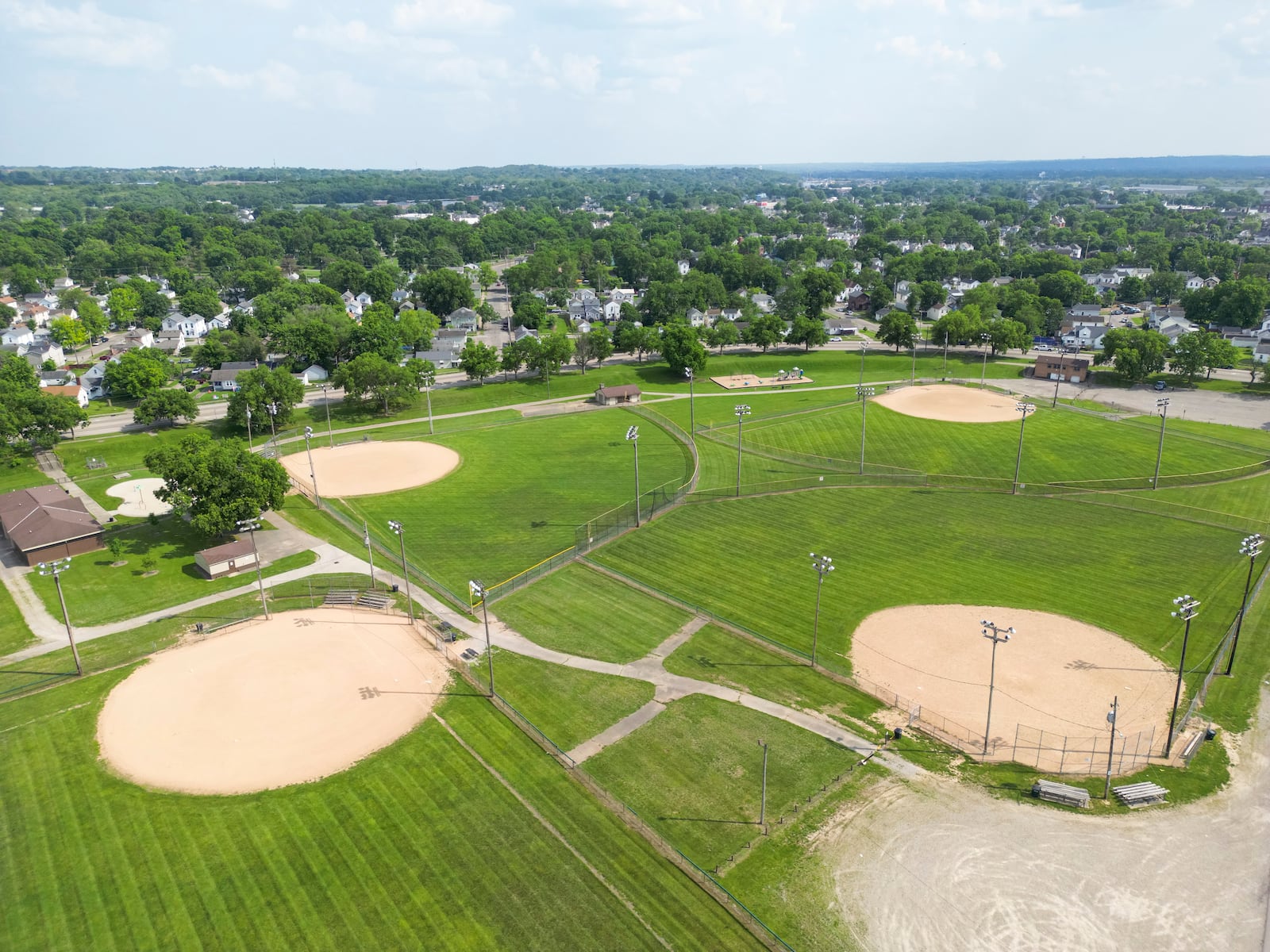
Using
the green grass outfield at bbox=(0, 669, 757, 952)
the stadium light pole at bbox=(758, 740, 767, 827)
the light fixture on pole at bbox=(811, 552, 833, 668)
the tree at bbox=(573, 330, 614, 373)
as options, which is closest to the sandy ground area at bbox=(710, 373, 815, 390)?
the tree at bbox=(573, 330, 614, 373)

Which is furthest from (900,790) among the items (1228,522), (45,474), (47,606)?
(45,474)

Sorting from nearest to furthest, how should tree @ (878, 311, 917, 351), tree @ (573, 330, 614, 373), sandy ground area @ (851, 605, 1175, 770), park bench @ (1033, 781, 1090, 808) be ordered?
1. park bench @ (1033, 781, 1090, 808)
2. sandy ground area @ (851, 605, 1175, 770)
3. tree @ (573, 330, 614, 373)
4. tree @ (878, 311, 917, 351)

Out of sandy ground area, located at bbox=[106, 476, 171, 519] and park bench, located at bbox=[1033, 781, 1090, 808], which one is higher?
sandy ground area, located at bbox=[106, 476, 171, 519]

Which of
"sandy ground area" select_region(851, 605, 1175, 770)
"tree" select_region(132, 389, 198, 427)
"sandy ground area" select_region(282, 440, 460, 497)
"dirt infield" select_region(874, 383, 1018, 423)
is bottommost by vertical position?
"sandy ground area" select_region(851, 605, 1175, 770)

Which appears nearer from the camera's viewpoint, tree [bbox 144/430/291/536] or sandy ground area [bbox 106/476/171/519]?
tree [bbox 144/430/291/536]

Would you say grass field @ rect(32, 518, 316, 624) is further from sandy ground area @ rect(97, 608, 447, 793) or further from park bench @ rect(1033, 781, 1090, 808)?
park bench @ rect(1033, 781, 1090, 808)

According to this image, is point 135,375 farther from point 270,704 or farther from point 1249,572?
point 1249,572

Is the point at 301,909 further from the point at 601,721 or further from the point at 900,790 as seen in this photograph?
the point at 900,790

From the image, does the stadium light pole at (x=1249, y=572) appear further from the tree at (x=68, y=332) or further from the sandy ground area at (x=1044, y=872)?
the tree at (x=68, y=332)

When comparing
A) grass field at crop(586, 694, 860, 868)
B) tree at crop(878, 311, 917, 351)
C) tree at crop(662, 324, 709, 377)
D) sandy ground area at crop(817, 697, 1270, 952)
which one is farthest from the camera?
tree at crop(878, 311, 917, 351)
